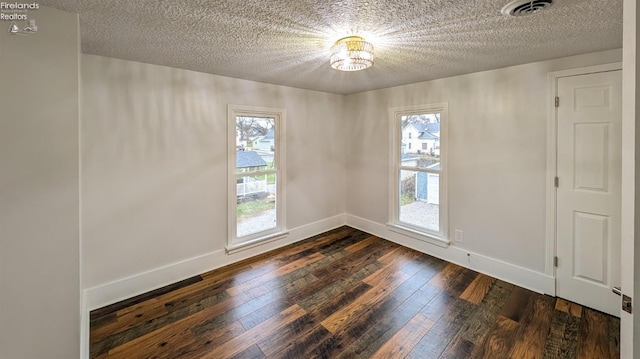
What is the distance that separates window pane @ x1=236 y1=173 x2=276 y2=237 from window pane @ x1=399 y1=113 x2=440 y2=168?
1857 millimetres

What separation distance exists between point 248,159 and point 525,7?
113 inches

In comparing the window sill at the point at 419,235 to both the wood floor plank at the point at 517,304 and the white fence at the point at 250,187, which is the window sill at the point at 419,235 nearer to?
the wood floor plank at the point at 517,304

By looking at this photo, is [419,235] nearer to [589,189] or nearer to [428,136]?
[428,136]

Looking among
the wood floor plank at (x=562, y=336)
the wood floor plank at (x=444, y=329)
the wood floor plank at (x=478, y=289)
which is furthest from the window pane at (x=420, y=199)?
the wood floor plank at (x=562, y=336)

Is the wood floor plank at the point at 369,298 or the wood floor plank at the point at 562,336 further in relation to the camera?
the wood floor plank at the point at 369,298

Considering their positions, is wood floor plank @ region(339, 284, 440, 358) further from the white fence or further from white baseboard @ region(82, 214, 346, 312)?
the white fence

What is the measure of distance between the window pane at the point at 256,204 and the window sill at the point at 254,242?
0.36 ft

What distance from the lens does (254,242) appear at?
3.46 metres

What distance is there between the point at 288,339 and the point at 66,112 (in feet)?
6.66

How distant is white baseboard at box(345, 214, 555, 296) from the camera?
264cm

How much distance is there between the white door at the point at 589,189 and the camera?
2232 millimetres

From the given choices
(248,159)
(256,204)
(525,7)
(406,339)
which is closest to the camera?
(525,7)

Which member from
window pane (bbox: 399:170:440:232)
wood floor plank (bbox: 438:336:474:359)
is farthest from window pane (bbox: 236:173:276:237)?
wood floor plank (bbox: 438:336:474:359)

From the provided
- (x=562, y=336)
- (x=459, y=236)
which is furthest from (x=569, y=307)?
(x=459, y=236)
